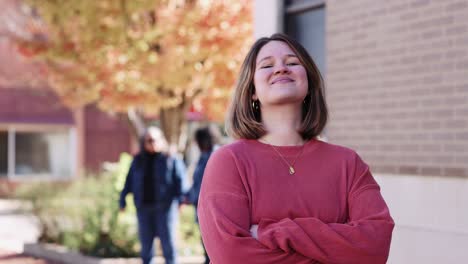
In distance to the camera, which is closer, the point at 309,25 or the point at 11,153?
the point at 309,25

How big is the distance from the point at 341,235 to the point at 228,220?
1.32 feet

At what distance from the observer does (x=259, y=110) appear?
3.02 meters

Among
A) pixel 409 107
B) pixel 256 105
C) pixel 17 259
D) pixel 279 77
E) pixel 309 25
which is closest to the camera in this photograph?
pixel 279 77

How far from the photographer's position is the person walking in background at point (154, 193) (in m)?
8.09

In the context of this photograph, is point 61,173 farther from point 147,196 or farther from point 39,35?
point 147,196

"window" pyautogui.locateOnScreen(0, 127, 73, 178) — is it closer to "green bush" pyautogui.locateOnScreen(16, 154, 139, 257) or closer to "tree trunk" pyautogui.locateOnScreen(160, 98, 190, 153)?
"tree trunk" pyautogui.locateOnScreen(160, 98, 190, 153)

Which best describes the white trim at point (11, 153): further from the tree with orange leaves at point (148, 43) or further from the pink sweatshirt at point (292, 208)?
the pink sweatshirt at point (292, 208)

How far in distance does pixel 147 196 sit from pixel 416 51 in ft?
12.2

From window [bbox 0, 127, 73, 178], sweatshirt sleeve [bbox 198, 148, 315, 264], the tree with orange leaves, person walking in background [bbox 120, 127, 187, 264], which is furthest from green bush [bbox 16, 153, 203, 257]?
window [bbox 0, 127, 73, 178]

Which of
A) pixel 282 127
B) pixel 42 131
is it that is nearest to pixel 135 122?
pixel 42 131

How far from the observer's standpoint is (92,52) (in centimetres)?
1228

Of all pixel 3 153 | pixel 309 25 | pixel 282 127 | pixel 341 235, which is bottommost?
pixel 3 153

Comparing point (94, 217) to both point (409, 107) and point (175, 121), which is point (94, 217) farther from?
A: point (409, 107)

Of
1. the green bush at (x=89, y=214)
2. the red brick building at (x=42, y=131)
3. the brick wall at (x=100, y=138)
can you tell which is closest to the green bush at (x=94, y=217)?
the green bush at (x=89, y=214)
